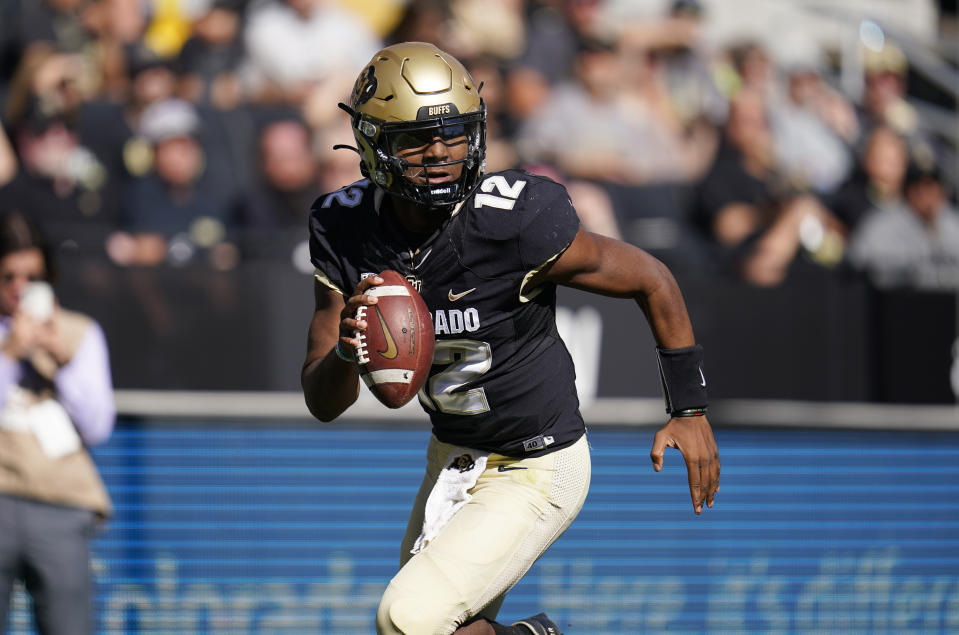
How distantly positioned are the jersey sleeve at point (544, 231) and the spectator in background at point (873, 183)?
5.15m

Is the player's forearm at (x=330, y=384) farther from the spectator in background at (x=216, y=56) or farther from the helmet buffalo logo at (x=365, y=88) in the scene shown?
the spectator in background at (x=216, y=56)

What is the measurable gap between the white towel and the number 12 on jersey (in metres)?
0.18

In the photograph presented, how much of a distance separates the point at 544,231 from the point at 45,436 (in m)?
2.67

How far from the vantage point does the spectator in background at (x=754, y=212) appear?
7562mm

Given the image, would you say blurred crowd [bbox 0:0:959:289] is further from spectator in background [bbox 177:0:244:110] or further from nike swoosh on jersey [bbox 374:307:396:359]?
nike swoosh on jersey [bbox 374:307:396:359]

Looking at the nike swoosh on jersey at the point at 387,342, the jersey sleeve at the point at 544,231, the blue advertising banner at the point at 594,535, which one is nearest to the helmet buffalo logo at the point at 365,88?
the jersey sleeve at the point at 544,231

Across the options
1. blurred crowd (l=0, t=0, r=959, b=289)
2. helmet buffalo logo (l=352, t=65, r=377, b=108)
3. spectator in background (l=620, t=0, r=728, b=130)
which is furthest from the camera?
spectator in background (l=620, t=0, r=728, b=130)

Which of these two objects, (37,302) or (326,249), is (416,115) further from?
(37,302)

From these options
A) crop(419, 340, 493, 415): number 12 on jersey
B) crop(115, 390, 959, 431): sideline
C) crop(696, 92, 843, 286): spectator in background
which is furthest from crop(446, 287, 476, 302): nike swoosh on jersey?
crop(696, 92, 843, 286): spectator in background

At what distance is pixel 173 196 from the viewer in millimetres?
7070

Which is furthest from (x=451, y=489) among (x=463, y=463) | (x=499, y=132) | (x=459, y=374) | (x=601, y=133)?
Answer: (x=601, y=133)

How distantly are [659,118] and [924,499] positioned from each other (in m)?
3.35

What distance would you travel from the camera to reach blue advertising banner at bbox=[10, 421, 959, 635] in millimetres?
6102

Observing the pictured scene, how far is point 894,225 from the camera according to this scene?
8102mm
